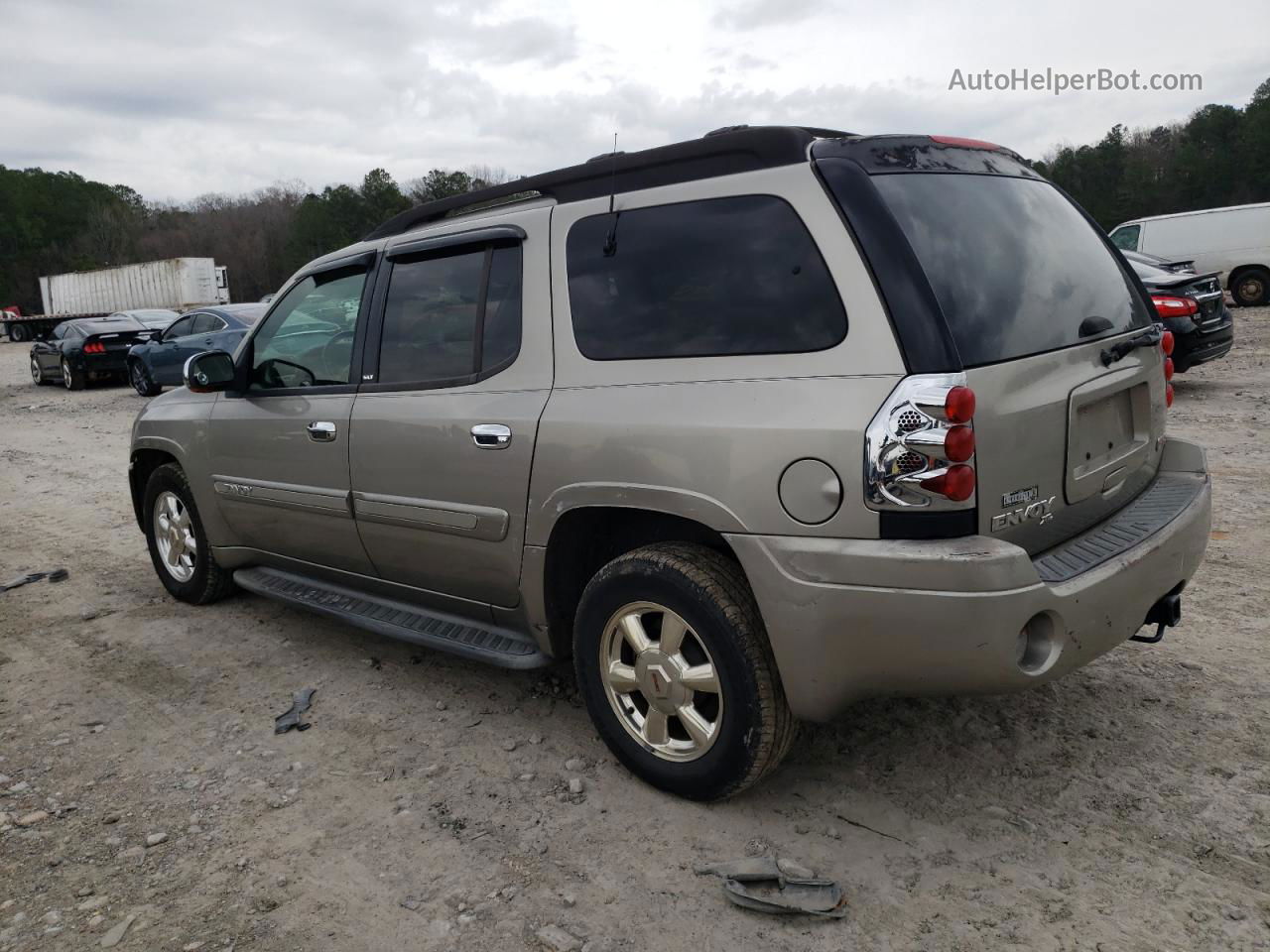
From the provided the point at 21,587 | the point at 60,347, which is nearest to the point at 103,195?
the point at 60,347

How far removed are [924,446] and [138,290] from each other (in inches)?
1867

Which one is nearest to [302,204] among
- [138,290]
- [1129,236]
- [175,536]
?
[138,290]

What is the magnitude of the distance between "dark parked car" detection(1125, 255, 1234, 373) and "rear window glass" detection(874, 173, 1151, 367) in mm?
7160

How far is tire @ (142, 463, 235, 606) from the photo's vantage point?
5.02 m

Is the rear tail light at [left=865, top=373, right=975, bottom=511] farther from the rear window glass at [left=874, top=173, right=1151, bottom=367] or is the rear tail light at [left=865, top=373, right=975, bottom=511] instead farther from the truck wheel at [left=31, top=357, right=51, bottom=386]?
the truck wheel at [left=31, top=357, right=51, bottom=386]

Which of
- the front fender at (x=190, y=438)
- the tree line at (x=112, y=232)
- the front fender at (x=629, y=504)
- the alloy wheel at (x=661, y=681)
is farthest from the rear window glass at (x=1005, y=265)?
the tree line at (x=112, y=232)

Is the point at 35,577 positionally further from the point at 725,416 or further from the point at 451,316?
the point at 725,416

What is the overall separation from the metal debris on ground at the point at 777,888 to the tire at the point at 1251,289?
1962cm

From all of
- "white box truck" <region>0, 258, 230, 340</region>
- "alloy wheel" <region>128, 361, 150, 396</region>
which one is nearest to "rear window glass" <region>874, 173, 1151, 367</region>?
"alloy wheel" <region>128, 361, 150, 396</region>

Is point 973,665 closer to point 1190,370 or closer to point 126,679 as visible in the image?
point 126,679

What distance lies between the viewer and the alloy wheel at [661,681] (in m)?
2.87

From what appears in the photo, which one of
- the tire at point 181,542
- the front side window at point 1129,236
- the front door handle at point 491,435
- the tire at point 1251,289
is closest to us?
the front door handle at point 491,435

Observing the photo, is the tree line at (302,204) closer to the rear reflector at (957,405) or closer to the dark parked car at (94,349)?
the rear reflector at (957,405)

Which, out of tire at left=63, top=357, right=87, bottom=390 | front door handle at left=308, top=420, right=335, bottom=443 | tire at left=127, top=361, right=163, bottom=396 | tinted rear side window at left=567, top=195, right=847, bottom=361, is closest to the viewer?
tinted rear side window at left=567, top=195, right=847, bottom=361
